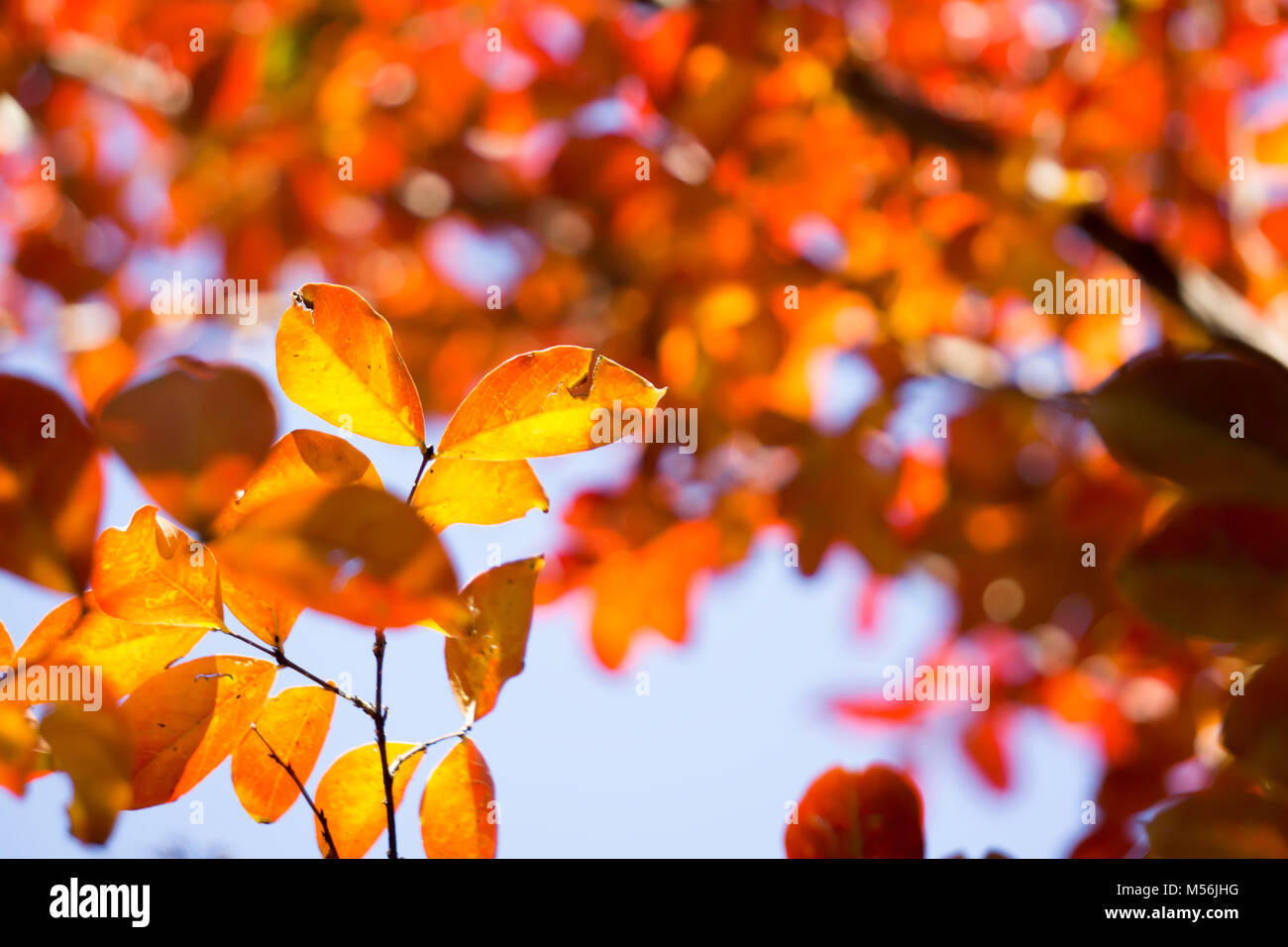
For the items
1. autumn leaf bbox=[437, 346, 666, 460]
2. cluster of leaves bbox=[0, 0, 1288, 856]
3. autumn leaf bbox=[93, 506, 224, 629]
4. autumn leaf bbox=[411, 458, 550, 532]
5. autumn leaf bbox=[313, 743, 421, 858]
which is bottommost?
autumn leaf bbox=[313, 743, 421, 858]

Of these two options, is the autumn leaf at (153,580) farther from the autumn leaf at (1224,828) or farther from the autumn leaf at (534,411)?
the autumn leaf at (1224,828)

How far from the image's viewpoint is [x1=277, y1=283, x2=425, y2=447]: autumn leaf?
500 millimetres

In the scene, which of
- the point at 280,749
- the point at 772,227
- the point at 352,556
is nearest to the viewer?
the point at 352,556

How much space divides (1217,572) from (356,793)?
1.94ft

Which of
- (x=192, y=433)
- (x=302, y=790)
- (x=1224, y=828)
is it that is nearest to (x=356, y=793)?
(x=302, y=790)

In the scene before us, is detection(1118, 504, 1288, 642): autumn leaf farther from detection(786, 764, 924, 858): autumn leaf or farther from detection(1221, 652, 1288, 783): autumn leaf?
detection(786, 764, 924, 858): autumn leaf

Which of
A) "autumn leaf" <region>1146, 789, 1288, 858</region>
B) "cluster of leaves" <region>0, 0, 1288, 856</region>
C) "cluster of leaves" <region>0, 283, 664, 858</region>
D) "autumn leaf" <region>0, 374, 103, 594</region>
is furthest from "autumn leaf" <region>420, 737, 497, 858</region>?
"cluster of leaves" <region>0, 0, 1288, 856</region>

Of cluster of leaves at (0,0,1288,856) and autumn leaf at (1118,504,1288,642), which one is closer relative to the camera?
autumn leaf at (1118,504,1288,642)

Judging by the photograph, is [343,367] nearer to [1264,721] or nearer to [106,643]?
[106,643]

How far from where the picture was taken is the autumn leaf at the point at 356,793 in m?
0.53

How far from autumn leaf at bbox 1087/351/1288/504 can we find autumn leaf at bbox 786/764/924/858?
0.27 meters

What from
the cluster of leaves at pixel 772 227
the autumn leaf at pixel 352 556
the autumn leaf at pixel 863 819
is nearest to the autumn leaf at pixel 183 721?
the autumn leaf at pixel 352 556

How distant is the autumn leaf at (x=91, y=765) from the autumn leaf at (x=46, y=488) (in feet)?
0.27

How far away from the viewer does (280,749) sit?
0.53 metres
